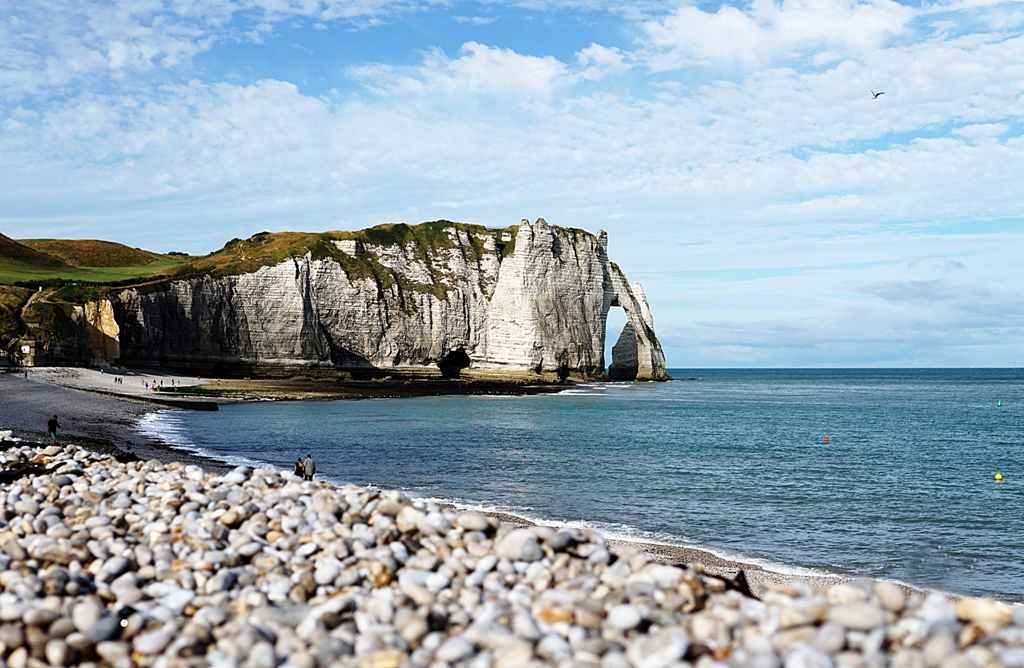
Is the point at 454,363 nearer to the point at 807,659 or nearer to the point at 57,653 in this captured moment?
the point at 57,653

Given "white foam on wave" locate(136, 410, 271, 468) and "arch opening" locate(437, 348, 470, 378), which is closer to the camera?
"white foam on wave" locate(136, 410, 271, 468)

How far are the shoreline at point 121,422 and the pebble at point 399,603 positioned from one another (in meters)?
1.47

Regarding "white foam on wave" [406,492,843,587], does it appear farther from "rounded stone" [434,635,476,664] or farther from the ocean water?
"rounded stone" [434,635,476,664]

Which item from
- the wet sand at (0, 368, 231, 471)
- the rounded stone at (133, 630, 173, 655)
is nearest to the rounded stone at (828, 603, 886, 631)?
the rounded stone at (133, 630, 173, 655)

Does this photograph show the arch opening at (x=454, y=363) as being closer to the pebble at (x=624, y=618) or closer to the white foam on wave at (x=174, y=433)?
the white foam on wave at (x=174, y=433)

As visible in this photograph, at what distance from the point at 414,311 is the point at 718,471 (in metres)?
64.0

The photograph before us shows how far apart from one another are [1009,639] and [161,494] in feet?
27.2

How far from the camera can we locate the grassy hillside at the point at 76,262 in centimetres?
7638

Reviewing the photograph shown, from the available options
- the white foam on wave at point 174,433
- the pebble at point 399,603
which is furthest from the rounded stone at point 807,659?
the white foam on wave at point 174,433

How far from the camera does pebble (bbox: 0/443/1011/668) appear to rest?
4922 mm

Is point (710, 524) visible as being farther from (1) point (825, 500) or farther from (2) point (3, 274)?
(2) point (3, 274)

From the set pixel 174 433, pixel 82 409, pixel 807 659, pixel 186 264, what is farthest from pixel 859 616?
pixel 186 264

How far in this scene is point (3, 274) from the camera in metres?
72.8

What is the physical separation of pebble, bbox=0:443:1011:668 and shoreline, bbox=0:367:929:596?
1470 mm
